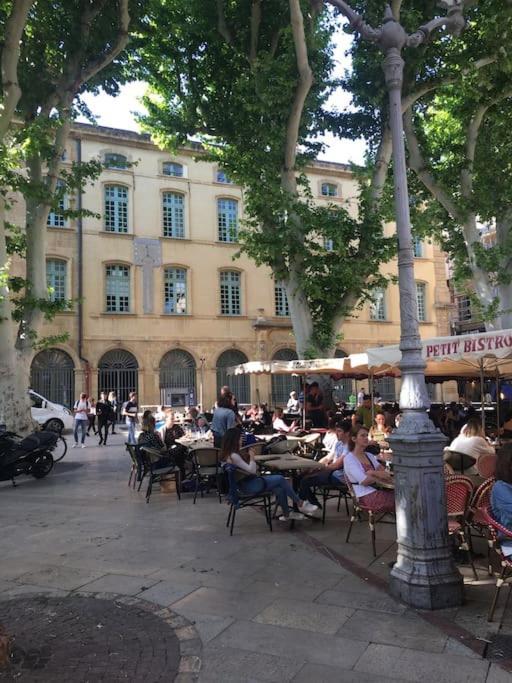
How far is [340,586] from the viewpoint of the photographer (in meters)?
4.69

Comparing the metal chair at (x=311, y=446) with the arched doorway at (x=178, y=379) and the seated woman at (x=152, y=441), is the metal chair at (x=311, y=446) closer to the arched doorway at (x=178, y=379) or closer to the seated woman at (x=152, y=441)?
the seated woman at (x=152, y=441)

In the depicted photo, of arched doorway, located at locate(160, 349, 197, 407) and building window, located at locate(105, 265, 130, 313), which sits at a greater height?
building window, located at locate(105, 265, 130, 313)

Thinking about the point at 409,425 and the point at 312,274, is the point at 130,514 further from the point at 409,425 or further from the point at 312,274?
the point at 312,274

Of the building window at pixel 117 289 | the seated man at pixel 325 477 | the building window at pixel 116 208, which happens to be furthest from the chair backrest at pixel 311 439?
the building window at pixel 116 208

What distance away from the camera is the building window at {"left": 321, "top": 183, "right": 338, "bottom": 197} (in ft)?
106

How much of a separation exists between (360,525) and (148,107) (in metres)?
14.6

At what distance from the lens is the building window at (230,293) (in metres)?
29.0

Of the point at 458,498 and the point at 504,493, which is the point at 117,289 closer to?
the point at 458,498

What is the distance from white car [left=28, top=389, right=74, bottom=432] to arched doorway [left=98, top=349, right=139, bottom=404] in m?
4.69

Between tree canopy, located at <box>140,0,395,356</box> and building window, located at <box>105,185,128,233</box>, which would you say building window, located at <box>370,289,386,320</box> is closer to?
building window, located at <box>105,185,128,233</box>

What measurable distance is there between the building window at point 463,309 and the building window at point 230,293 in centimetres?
2155

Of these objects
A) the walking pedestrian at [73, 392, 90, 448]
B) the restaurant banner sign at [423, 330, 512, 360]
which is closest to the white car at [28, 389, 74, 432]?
the walking pedestrian at [73, 392, 90, 448]

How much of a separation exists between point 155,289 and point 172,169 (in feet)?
21.2

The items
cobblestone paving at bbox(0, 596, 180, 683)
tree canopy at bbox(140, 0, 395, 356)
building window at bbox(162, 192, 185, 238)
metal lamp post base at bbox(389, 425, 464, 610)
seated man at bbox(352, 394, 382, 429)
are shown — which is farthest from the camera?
building window at bbox(162, 192, 185, 238)
